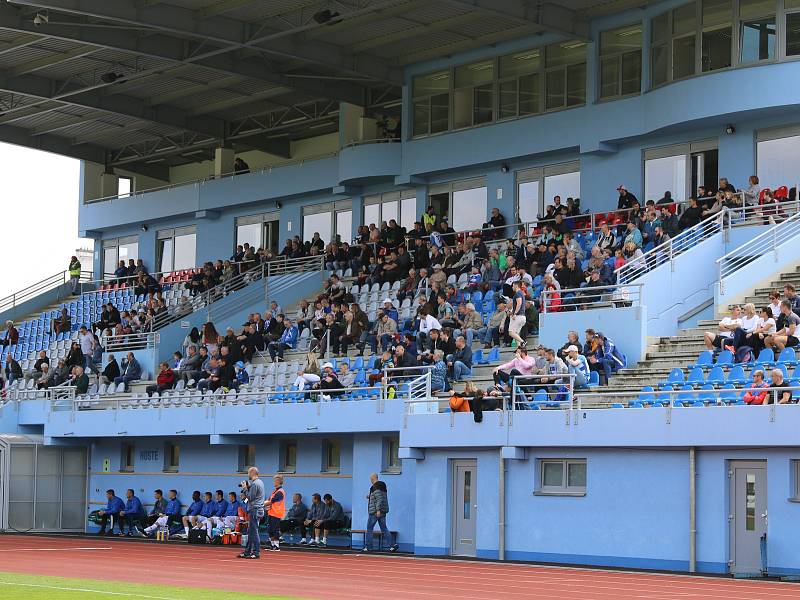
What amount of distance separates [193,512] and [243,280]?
1233 cm

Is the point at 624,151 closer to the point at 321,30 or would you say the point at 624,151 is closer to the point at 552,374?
the point at 321,30

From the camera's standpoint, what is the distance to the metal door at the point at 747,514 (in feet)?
78.1

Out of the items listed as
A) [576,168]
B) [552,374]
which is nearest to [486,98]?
[576,168]

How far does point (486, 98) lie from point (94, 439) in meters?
14.4

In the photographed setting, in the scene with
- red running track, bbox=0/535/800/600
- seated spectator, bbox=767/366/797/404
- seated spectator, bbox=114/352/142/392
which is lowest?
red running track, bbox=0/535/800/600

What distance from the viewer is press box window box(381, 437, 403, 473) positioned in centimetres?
3091

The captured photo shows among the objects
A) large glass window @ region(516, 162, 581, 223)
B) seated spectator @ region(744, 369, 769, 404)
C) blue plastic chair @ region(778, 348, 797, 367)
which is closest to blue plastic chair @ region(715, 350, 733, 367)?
blue plastic chair @ region(778, 348, 797, 367)

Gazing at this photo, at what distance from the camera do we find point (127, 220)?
2206 inches

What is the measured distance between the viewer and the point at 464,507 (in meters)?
28.3

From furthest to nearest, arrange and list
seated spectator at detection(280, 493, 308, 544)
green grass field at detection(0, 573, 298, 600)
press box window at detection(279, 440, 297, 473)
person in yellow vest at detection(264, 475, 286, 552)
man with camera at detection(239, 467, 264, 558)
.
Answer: press box window at detection(279, 440, 297, 473) → seated spectator at detection(280, 493, 308, 544) → person in yellow vest at detection(264, 475, 286, 552) → man with camera at detection(239, 467, 264, 558) → green grass field at detection(0, 573, 298, 600)

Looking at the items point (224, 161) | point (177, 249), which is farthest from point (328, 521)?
point (177, 249)

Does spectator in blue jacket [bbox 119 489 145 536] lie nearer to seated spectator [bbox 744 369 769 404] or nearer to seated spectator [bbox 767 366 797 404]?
seated spectator [bbox 744 369 769 404]

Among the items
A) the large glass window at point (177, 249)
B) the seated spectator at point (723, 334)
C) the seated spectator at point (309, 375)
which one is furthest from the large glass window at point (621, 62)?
the large glass window at point (177, 249)

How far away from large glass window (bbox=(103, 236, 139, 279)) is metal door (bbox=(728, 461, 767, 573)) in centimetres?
3625
